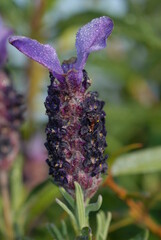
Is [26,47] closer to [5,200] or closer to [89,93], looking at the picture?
[89,93]

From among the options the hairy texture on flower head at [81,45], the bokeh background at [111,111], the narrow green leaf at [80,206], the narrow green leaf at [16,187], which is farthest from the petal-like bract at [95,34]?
the narrow green leaf at [16,187]

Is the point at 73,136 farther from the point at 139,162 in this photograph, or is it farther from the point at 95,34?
the point at 139,162

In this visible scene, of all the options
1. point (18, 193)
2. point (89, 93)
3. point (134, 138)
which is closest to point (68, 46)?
point (134, 138)

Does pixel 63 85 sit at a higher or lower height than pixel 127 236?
higher

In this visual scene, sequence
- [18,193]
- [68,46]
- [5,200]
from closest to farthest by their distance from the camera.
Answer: [5,200] → [18,193] → [68,46]

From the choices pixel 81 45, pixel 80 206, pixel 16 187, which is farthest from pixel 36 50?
pixel 16 187

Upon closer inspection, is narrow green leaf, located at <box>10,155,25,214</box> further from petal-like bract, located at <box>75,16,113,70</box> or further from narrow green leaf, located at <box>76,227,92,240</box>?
petal-like bract, located at <box>75,16,113,70</box>

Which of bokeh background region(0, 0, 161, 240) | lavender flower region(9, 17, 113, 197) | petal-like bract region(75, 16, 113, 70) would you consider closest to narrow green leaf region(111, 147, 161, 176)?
bokeh background region(0, 0, 161, 240)
